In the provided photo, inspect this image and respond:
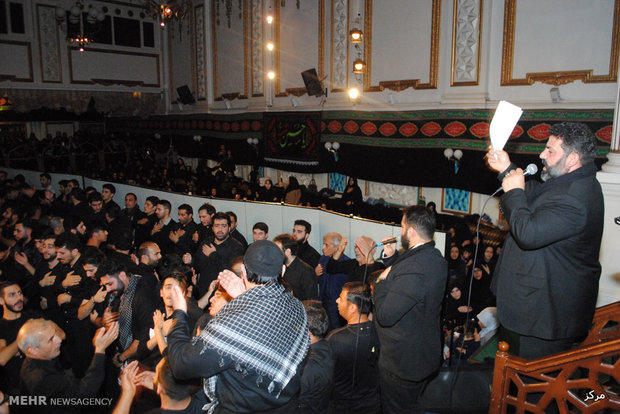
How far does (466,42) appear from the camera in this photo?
7.61 metres

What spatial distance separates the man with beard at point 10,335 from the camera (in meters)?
3.22

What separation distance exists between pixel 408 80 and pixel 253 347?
782cm

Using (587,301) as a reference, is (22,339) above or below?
below

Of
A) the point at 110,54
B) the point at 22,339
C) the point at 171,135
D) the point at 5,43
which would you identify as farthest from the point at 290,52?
the point at 22,339

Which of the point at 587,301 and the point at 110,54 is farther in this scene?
the point at 110,54

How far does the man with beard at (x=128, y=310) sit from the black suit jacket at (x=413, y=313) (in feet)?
6.28

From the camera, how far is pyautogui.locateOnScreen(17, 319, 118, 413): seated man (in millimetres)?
2613

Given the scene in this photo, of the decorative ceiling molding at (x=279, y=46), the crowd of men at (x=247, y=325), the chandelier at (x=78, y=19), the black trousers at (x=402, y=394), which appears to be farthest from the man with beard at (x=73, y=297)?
the chandelier at (x=78, y=19)

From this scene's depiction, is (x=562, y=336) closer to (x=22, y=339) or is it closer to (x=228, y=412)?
(x=228, y=412)

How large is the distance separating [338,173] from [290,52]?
3586mm

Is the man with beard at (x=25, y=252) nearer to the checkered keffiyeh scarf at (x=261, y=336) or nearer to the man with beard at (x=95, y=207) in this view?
the man with beard at (x=95, y=207)

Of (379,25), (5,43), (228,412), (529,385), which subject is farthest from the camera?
(5,43)

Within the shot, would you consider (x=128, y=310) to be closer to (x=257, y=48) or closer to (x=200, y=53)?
(x=257, y=48)

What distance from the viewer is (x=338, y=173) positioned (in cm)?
1018
